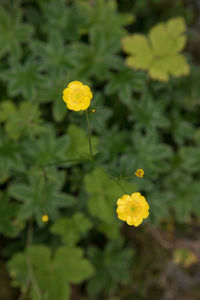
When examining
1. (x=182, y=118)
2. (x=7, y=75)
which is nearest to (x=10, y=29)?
(x=7, y=75)

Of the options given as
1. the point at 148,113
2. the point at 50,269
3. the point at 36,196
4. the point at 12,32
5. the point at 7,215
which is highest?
the point at 12,32

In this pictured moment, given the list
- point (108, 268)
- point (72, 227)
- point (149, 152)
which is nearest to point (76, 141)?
point (149, 152)

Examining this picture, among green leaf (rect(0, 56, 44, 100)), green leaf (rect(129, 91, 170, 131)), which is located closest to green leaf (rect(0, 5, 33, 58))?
green leaf (rect(0, 56, 44, 100))

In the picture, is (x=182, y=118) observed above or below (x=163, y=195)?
above

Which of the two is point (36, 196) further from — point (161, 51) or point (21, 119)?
point (161, 51)

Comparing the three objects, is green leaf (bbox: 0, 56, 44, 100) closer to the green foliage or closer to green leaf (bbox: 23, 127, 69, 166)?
green leaf (bbox: 23, 127, 69, 166)

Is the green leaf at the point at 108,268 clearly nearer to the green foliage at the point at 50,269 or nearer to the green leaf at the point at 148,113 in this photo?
the green foliage at the point at 50,269

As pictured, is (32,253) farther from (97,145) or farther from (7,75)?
(7,75)

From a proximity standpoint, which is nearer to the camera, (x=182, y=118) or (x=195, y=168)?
(x=195, y=168)
